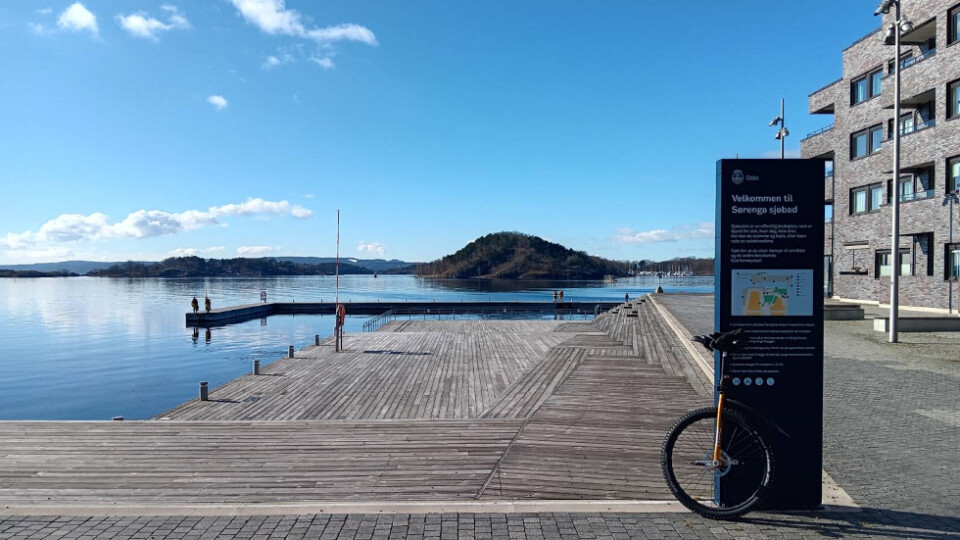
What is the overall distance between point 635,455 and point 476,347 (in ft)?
46.0

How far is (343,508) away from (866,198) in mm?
32753

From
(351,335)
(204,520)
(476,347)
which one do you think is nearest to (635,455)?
(204,520)

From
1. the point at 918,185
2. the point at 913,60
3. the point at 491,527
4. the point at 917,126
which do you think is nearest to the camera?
the point at 491,527

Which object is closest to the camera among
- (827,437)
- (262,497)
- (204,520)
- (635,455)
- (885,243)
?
(204,520)

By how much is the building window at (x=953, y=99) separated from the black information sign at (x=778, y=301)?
24023 millimetres

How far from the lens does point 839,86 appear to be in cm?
3097

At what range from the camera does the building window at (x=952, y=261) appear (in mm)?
22312

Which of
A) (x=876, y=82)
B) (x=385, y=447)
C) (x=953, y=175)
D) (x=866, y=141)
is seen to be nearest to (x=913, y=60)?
(x=876, y=82)

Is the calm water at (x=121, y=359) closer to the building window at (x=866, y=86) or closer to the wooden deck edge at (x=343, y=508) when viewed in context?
the wooden deck edge at (x=343, y=508)

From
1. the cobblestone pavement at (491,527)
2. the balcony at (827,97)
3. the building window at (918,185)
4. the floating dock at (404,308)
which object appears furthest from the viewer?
the floating dock at (404,308)

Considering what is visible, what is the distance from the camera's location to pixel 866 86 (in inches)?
1143

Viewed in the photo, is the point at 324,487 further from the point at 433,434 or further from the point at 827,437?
the point at 827,437

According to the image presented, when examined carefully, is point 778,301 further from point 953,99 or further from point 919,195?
point 919,195

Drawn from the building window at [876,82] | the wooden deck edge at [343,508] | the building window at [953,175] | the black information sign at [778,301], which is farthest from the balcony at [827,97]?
the wooden deck edge at [343,508]
